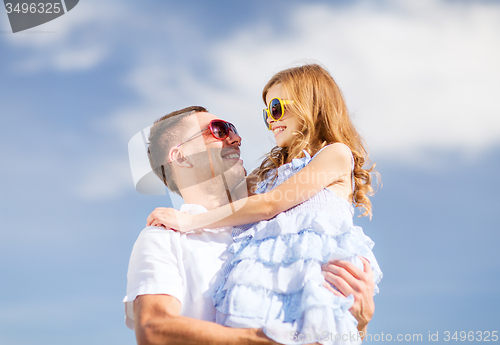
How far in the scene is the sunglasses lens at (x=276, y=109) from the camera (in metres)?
3.92

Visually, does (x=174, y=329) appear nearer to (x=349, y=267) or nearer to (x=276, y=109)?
(x=349, y=267)

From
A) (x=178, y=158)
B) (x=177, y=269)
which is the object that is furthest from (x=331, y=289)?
(x=178, y=158)

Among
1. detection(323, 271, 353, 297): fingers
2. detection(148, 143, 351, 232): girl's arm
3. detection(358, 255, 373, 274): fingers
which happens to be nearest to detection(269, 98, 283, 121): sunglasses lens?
detection(148, 143, 351, 232): girl's arm

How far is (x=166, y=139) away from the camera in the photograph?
14.6ft

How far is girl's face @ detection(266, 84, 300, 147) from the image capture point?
12.9ft

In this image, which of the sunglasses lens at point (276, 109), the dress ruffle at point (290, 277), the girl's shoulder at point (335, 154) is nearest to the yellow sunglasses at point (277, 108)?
the sunglasses lens at point (276, 109)

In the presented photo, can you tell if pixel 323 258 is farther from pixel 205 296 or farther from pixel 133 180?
pixel 133 180

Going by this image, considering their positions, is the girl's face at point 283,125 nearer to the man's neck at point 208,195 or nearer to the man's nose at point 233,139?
the man's nose at point 233,139

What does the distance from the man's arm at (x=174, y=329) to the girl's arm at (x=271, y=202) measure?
0.69 m

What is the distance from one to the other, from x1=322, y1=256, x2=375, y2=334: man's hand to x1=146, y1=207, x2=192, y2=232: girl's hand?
1237 mm

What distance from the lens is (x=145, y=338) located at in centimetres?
262

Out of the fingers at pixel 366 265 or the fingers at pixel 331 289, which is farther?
the fingers at pixel 366 265

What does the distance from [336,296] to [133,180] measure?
2630mm

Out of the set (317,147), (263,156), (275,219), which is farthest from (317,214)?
(263,156)
